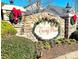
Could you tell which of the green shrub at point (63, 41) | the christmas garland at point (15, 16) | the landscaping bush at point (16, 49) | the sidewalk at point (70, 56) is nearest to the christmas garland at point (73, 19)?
the green shrub at point (63, 41)

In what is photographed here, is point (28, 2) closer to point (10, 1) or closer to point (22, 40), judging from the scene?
point (10, 1)

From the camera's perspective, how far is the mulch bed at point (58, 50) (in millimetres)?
11613

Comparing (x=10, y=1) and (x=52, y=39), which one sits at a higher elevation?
(x=10, y=1)

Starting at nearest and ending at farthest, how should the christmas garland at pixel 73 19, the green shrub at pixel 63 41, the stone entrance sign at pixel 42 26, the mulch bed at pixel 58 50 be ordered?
the mulch bed at pixel 58 50
the stone entrance sign at pixel 42 26
the green shrub at pixel 63 41
the christmas garland at pixel 73 19

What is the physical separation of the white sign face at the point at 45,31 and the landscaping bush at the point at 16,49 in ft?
5.81

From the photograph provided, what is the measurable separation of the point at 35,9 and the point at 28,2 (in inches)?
20.7

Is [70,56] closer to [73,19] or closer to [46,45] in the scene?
[46,45]

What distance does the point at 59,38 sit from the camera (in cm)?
1266

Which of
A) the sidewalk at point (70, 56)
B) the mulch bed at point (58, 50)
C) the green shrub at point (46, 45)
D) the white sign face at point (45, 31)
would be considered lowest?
the sidewalk at point (70, 56)

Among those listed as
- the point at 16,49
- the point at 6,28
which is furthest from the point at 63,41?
the point at 16,49

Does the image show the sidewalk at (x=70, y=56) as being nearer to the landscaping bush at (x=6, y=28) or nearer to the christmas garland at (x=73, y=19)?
the christmas garland at (x=73, y=19)

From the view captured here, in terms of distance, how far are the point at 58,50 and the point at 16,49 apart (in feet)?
10.7

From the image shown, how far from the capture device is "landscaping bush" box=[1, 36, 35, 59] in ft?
29.3

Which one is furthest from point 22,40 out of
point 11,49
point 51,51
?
point 51,51
